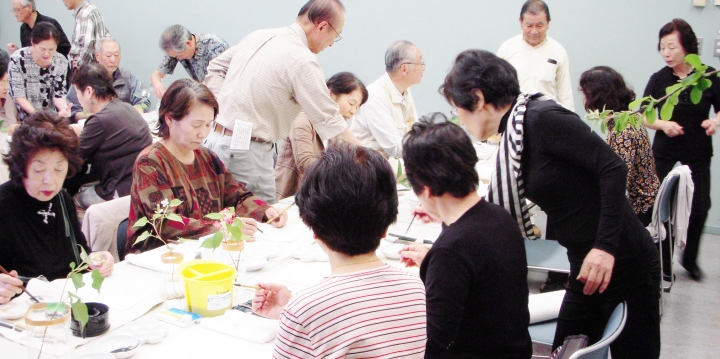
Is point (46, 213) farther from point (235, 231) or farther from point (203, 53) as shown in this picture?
point (203, 53)

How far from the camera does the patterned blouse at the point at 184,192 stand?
2.30 metres

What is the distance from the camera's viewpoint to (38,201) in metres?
2.19

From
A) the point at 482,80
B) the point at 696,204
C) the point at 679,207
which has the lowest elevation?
the point at 696,204

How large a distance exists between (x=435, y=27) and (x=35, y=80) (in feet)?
11.7

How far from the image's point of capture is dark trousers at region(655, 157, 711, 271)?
4.05 metres

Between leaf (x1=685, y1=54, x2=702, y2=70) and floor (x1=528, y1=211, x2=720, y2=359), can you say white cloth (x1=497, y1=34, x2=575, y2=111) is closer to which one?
floor (x1=528, y1=211, x2=720, y2=359)

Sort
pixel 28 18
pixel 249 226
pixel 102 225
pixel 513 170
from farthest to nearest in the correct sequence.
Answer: pixel 28 18 < pixel 102 225 < pixel 249 226 < pixel 513 170

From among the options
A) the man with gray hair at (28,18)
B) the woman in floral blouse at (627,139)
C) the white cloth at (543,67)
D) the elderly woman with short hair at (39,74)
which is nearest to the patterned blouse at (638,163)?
the woman in floral blouse at (627,139)

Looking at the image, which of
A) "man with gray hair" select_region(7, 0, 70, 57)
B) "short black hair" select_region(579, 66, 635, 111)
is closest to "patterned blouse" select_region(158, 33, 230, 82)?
"man with gray hair" select_region(7, 0, 70, 57)

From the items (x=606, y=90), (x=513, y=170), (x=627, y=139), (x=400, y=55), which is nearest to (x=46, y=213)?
(x=513, y=170)

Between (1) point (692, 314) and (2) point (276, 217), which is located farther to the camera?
(1) point (692, 314)

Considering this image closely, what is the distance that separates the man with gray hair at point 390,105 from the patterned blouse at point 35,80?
2816 mm

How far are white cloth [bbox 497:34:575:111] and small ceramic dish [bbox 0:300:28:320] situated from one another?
13.8ft

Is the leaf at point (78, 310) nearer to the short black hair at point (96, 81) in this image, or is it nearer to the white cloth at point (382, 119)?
the short black hair at point (96, 81)
